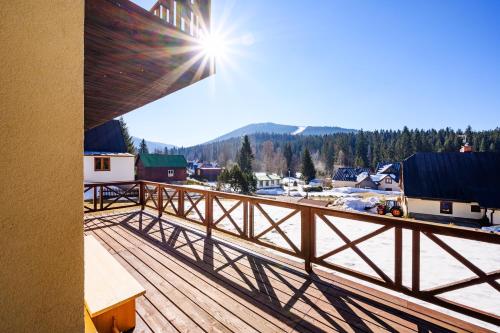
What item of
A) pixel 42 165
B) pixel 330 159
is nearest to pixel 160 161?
pixel 42 165

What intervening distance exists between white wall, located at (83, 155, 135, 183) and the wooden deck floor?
55.3 ft

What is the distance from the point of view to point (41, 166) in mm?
775

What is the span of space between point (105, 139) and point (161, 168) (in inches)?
514

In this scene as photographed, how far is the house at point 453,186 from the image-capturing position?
19.5 meters

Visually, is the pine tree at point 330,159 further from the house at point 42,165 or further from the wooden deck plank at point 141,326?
the house at point 42,165

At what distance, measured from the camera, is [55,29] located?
811 mm

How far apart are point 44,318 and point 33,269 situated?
17 cm

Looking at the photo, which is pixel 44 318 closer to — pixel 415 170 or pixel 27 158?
pixel 27 158

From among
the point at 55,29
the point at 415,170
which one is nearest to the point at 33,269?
the point at 55,29

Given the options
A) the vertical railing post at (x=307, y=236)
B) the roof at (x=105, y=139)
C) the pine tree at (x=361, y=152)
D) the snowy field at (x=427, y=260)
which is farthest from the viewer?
the pine tree at (x=361, y=152)

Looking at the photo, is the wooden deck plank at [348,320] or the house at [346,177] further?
the house at [346,177]

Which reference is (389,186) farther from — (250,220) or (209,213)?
(250,220)

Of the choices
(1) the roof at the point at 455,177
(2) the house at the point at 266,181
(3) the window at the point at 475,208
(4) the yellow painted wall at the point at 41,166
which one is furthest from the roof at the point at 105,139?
(2) the house at the point at 266,181

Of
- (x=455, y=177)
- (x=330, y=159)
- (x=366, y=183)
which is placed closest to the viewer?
(x=455, y=177)
